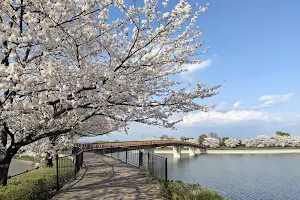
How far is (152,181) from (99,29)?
25.1ft

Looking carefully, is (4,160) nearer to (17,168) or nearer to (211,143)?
(17,168)

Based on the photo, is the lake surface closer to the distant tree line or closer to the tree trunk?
the tree trunk

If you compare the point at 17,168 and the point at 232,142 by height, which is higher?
the point at 17,168

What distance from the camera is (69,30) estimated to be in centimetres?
725

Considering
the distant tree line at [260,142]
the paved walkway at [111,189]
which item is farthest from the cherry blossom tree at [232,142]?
the paved walkway at [111,189]

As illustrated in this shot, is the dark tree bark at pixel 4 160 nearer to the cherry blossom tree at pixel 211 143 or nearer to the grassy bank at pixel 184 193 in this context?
the grassy bank at pixel 184 193

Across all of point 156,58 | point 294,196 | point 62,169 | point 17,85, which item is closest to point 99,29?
point 156,58

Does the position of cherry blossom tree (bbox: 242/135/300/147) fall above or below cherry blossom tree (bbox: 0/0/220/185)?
below

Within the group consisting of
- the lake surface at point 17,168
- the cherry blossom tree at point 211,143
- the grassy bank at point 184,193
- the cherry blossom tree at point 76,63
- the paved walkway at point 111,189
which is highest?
the cherry blossom tree at point 76,63

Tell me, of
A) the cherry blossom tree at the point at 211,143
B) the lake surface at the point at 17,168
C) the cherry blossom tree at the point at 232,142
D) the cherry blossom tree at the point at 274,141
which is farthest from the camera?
the cherry blossom tree at the point at 232,142

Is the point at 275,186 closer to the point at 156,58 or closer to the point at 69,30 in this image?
the point at 156,58

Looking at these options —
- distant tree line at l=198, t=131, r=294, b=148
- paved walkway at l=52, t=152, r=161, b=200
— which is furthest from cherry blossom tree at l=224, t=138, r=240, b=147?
paved walkway at l=52, t=152, r=161, b=200

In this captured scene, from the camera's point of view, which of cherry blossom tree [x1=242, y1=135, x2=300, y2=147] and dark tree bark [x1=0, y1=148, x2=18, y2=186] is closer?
dark tree bark [x1=0, y1=148, x2=18, y2=186]

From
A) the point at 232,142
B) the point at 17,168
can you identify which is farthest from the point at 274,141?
the point at 17,168
